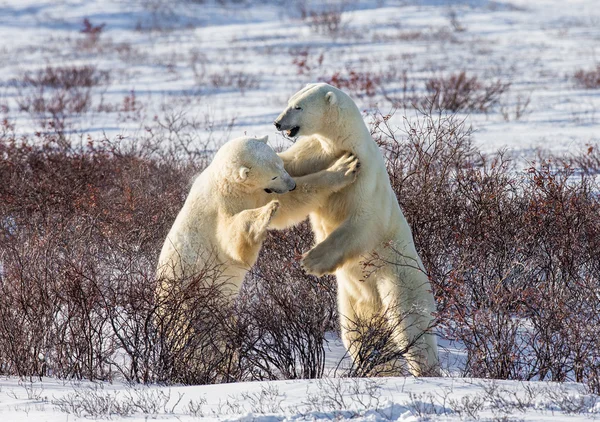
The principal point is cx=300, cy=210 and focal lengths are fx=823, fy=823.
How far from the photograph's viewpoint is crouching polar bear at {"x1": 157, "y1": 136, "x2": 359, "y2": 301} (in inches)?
149

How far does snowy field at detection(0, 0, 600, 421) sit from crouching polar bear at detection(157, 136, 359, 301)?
696 millimetres

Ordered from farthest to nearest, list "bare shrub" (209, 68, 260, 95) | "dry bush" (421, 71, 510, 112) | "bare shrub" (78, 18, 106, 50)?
"bare shrub" (78, 18, 106, 50)
"bare shrub" (209, 68, 260, 95)
"dry bush" (421, 71, 510, 112)

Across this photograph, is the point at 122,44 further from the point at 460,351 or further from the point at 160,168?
the point at 460,351

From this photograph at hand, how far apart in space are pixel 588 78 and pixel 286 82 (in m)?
5.04

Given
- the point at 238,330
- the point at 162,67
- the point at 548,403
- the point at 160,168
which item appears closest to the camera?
the point at 548,403

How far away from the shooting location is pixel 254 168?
149 inches

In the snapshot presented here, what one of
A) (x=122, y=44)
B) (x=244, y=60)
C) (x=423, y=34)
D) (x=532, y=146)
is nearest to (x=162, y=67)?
(x=244, y=60)

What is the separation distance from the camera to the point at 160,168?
6934 mm

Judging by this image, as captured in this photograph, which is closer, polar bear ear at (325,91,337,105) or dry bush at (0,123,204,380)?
dry bush at (0,123,204,380)

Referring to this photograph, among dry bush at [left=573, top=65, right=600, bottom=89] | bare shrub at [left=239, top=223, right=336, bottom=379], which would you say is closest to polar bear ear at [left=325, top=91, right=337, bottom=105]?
bare shrub at [left=239, top=223, right=336, bottom=379]

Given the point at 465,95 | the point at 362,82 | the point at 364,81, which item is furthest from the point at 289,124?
the point at 364,81

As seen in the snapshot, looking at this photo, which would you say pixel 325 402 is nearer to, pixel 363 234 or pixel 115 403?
pixel 115 403

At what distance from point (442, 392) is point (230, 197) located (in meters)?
→ 1.43

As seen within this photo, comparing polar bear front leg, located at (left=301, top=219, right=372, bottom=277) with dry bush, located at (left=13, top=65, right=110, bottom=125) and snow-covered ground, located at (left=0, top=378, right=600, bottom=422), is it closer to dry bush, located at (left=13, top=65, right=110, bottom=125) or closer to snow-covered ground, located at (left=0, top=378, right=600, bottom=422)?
snow-covered ground, located at (left=0, top=378, right=600, bottom=422)
